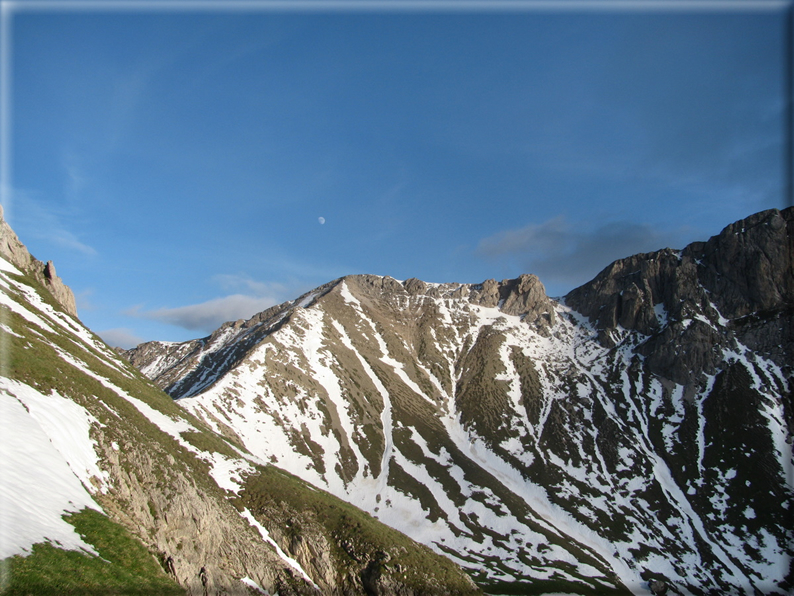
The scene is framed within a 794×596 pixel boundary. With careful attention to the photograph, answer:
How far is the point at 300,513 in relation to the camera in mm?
50875

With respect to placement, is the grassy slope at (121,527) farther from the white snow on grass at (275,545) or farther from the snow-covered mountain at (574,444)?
the snow-covered mountain at (574,444)

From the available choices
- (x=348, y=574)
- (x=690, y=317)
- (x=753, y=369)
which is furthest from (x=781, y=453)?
(x=348, y=574)

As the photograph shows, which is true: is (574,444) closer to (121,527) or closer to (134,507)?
(134,507)

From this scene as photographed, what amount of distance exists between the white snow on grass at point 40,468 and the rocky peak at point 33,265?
186 ft

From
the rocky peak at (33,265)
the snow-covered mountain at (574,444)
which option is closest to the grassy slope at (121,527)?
the rocky peak at (33,265)

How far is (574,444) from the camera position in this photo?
164 metres

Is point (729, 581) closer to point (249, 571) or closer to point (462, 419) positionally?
point (462, 419)

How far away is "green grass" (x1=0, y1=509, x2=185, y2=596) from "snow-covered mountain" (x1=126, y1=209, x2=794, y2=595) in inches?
3248

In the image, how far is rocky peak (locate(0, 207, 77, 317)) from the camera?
249ft

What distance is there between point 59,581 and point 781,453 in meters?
189

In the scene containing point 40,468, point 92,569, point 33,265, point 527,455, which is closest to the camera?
point 92,569

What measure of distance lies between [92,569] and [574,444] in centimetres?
16828

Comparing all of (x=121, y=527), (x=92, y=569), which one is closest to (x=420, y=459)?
(x=121, y=527)

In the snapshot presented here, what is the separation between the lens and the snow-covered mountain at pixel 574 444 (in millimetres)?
113812
